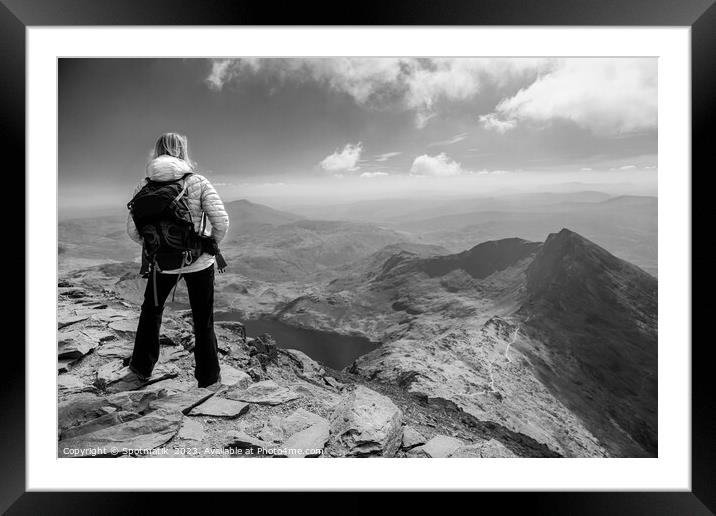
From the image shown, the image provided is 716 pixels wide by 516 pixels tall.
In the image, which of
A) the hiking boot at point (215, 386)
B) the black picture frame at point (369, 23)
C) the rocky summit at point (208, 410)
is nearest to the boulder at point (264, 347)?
the rocky summit at point (208, 410)

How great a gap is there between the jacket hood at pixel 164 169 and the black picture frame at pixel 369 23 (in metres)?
1.15

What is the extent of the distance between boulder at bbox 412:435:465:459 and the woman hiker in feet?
7.43

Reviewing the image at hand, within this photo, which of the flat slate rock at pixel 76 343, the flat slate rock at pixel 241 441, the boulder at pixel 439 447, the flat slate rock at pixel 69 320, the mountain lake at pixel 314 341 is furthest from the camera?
the mountain lake at pixel 314 341

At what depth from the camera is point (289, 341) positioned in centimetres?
455

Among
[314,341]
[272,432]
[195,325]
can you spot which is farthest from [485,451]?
[195,325]

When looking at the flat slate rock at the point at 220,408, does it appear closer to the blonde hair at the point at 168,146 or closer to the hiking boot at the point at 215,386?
the hiking boot at the point at 215,386

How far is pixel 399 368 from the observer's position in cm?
400

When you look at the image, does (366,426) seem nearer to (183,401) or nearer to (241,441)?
(241,441)

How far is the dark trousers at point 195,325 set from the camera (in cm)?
272

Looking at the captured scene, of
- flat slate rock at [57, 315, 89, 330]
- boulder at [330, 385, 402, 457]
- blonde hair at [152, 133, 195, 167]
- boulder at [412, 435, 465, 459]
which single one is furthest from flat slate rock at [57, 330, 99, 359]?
boulder at [412, 435, 465, 459]

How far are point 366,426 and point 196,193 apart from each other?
8.16ft

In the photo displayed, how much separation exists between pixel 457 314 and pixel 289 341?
3.01 m

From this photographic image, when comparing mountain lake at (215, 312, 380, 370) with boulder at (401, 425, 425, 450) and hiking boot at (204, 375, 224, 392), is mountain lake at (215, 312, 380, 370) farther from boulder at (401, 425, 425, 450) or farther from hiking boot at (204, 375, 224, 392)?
boulder at (401, 425, 425, 450)

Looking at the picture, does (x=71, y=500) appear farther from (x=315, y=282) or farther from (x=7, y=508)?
(x=315, y=282)
